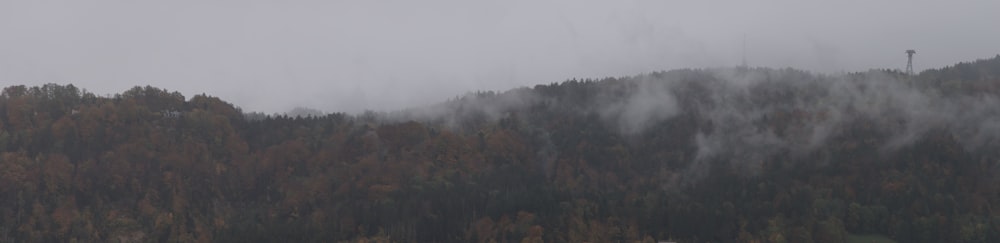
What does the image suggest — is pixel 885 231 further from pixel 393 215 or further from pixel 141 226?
pixel 141 226

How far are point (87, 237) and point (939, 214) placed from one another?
15093cm

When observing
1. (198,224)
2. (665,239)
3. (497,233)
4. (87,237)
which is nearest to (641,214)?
(665,239)

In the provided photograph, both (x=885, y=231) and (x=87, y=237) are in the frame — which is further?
(x=885, y=231)

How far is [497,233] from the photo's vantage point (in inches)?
7505

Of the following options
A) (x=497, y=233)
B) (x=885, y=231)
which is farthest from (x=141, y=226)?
(x=885, y=231)

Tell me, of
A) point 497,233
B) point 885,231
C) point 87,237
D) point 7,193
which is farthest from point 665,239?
point 7,193

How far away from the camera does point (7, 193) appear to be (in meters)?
198

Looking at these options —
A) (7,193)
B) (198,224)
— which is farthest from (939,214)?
(7,193)

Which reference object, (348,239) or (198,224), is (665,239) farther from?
(198,224)

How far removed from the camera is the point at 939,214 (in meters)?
195

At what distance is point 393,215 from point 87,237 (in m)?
53.1

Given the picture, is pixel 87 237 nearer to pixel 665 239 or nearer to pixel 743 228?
pixel 665 239

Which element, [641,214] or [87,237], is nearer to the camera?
[87,237]

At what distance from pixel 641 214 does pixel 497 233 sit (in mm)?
27800
